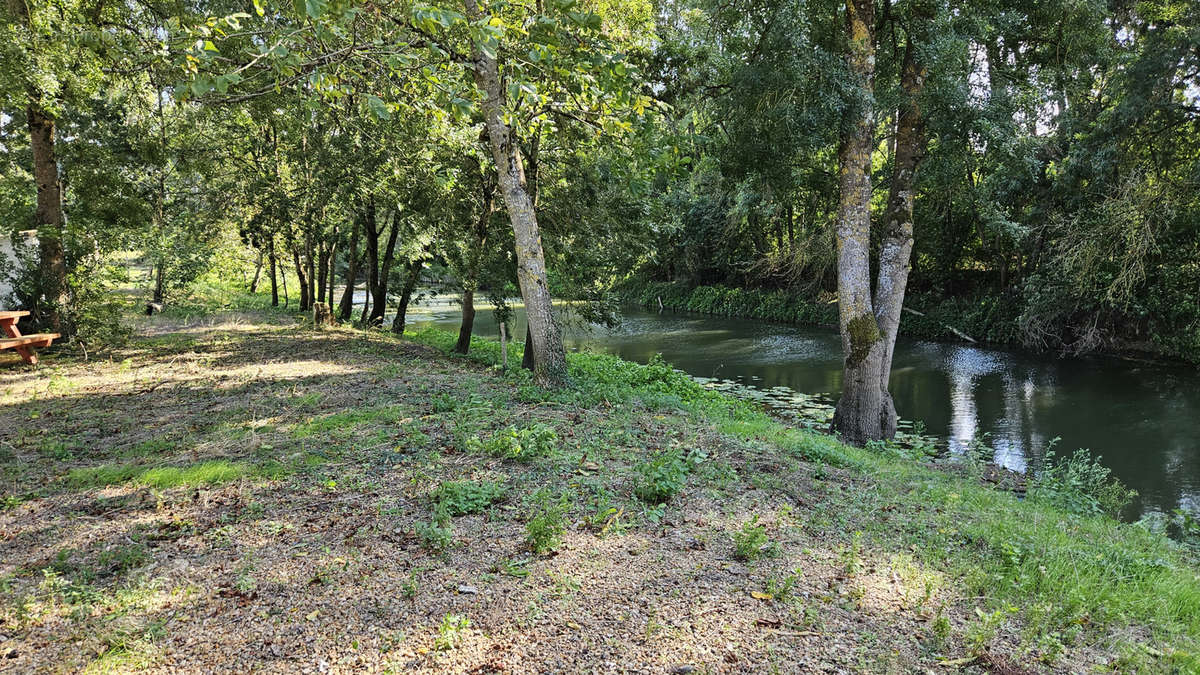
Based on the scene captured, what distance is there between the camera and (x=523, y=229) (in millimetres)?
7215

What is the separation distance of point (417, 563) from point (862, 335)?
806 centimetres

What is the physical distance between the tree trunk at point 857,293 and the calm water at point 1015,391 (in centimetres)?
276

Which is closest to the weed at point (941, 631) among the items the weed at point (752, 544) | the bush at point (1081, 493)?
the weed at point (752, 544)

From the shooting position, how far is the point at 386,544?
139 inches

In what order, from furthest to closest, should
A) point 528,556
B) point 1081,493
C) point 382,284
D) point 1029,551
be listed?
point 382,284, point 1081,493, point 1029,551, point 528,556

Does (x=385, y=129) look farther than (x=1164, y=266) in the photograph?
No

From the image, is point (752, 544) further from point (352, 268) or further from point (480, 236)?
point (352, 268)

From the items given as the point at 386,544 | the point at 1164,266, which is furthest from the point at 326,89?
the point at 1164,266

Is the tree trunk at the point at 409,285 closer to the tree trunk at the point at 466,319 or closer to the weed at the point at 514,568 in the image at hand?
the tree trunk at the point at 466,319

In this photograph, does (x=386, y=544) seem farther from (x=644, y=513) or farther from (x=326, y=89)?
(x=326, y=89)

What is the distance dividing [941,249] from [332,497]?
88.3 feet


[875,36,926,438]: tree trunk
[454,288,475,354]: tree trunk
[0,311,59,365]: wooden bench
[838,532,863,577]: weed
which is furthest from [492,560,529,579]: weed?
[454,288,475,354]: tree trunk

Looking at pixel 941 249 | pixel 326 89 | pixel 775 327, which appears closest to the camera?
pixel 326 89

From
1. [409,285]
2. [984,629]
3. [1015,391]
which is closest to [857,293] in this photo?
[984,629]
